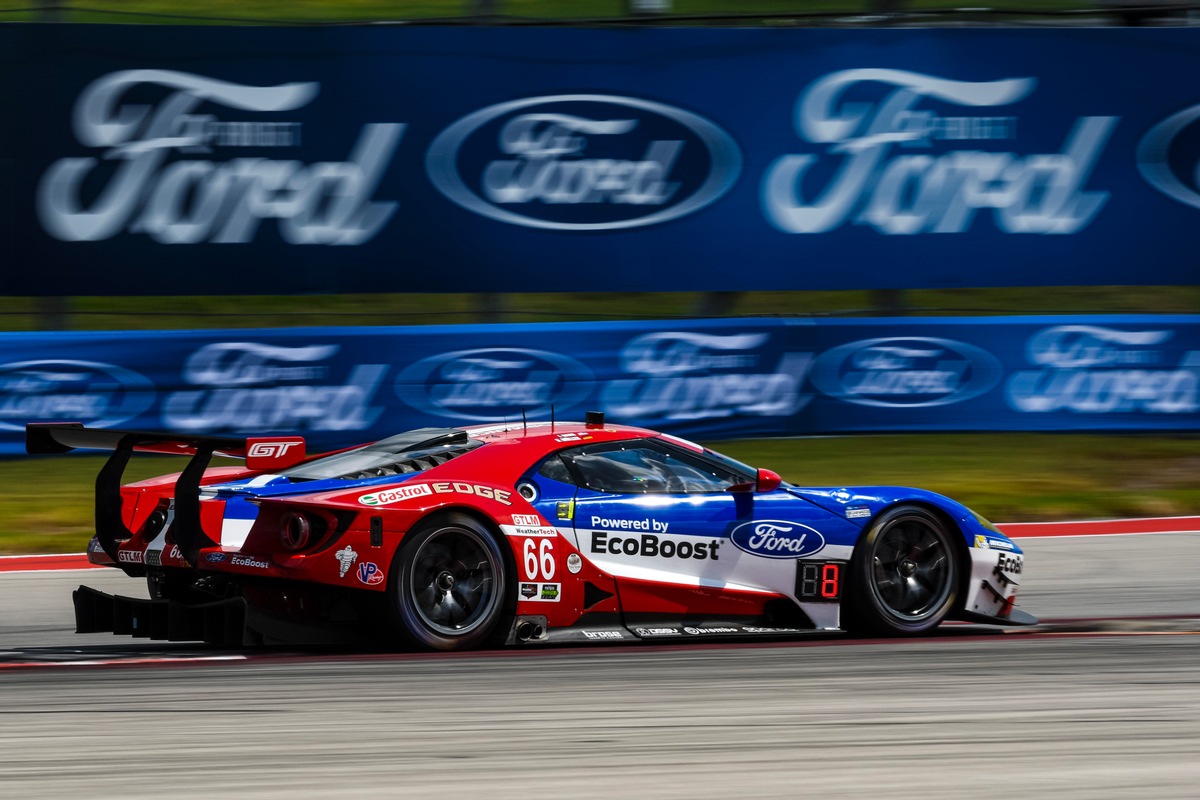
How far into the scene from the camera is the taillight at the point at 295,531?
699 cm

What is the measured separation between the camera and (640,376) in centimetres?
1511

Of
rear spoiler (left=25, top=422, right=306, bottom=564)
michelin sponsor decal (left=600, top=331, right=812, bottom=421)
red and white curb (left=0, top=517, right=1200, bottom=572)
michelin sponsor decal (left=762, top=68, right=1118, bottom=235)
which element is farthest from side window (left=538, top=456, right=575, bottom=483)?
michelin sponsor decal (left=762, top=68, right=1118, bottom=235)

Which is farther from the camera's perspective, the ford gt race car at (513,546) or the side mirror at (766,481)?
the side mirror at (766,481)

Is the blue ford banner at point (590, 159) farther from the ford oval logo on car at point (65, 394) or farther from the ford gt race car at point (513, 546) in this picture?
the ford gt race car at point (513, 546)

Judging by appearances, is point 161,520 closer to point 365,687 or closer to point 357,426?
point 365,687

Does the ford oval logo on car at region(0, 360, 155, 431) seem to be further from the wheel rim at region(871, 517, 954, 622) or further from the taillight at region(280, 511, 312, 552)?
the wheel rim at region(871, 517, 954, 622)

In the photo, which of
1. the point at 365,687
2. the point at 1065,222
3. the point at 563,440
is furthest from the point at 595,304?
the point at 365,687

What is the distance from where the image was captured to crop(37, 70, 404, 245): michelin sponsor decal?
15.3 meters

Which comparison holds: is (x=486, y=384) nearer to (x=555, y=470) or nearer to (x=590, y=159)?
(x=590, y=159)

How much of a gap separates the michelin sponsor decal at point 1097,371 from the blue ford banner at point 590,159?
1.42 m

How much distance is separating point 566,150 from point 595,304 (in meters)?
1.53

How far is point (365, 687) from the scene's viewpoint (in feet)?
21.0

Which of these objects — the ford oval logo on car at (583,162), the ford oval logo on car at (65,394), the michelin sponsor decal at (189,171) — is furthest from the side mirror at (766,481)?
the michelin sponsor decal at (189,171)

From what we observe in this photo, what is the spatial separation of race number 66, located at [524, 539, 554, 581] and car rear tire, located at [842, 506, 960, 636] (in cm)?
155
